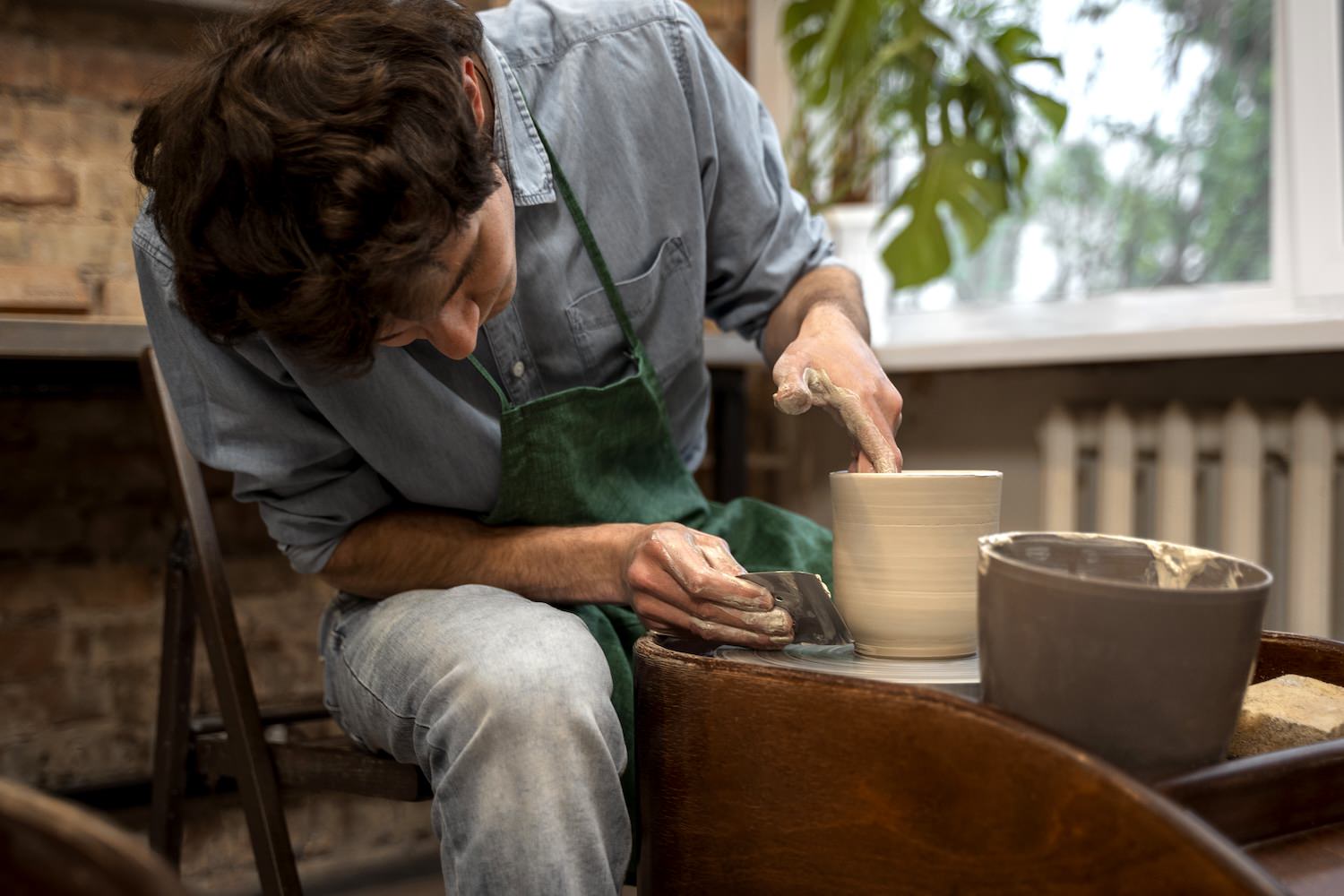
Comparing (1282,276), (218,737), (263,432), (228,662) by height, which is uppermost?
(1282,276)

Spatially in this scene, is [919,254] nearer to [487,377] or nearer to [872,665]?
[487,377]

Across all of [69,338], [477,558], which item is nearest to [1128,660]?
[477,558]

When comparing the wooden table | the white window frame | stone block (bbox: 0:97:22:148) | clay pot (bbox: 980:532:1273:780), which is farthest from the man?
stone block (bbox: 0:97:22:148)

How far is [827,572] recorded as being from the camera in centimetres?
115

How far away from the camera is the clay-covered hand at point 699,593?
81cm

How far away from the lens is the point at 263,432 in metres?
1.06

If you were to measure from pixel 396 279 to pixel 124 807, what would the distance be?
1.39 meters

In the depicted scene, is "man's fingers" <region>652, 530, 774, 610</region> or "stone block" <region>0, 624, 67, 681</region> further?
"stone block" <region>0, 624, 67, 681</region>

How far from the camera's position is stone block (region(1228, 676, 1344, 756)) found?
0.65m

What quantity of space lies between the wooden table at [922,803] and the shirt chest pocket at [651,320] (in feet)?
1.56

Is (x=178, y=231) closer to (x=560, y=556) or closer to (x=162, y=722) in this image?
(x=560, y=556)

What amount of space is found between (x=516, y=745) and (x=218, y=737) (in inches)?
27.6

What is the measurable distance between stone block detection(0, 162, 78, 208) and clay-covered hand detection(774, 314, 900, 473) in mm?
1260

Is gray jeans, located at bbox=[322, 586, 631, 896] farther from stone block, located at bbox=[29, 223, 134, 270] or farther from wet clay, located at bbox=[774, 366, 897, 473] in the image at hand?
stone block, located at bbox=[29, 223, 134, 270]
